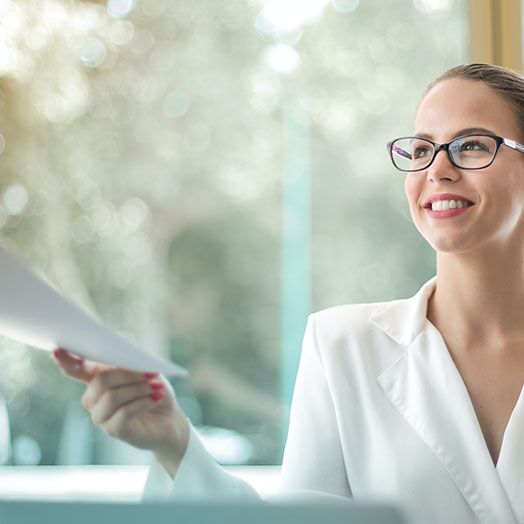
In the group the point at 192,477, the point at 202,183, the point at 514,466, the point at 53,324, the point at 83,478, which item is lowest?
the point at 83,478

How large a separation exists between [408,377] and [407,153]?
43 cm

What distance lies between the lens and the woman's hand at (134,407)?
2.96 feet

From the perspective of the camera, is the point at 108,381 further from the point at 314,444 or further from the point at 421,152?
the point at 421,152

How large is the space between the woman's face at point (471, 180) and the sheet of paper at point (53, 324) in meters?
0.84

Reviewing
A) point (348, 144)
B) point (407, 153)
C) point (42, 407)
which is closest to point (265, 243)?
point (348, 144)

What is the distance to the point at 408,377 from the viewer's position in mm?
1601

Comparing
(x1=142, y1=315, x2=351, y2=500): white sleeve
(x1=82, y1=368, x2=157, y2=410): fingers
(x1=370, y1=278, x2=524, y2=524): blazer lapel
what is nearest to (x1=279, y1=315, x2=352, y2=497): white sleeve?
(x1=142, y1=315, x2=351, y2=500): white sleeve

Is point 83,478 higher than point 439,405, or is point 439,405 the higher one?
point 439,405

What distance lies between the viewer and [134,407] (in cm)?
94

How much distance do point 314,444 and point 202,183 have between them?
2.01 meters

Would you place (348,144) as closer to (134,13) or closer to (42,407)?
(134,13)

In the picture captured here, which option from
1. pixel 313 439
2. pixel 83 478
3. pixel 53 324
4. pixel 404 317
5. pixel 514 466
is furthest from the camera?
pixel 83 478

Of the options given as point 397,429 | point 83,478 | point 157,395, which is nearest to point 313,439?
point 397,429

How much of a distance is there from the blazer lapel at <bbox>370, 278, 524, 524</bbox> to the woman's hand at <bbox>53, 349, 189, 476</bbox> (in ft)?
2.14
